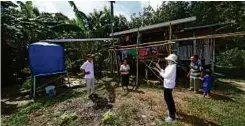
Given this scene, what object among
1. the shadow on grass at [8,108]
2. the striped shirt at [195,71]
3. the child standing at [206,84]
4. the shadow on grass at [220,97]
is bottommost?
the shadow on grass at [8,108]

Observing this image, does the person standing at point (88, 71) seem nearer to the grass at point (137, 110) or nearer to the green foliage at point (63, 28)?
the grass at point (137, 110)

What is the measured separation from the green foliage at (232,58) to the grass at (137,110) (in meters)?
12.1

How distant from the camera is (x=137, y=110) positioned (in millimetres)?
9922

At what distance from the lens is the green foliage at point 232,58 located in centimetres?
2403

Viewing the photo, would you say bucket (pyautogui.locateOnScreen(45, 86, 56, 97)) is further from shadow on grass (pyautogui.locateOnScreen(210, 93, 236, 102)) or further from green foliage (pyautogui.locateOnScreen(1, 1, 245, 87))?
shadow on grass (pyautogui.locateOnScreen(210, 93, 236, 102))

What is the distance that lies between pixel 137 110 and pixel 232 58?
17087mm

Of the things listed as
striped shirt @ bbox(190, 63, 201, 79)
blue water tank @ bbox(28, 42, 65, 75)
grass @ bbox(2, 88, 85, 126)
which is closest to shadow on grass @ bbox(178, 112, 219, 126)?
striped shirt @ bbox(190, 63, 201, 79)

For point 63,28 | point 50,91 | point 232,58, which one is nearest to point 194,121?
point 50,91

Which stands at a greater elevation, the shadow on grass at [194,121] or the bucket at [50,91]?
the bucket at [50,91]

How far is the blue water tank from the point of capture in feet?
45.4

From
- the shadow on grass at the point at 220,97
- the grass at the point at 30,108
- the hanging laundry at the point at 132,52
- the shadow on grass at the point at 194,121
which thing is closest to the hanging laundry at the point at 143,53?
the hanging laundry at the point at 132,52

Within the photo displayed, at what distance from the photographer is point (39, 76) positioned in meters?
13.9

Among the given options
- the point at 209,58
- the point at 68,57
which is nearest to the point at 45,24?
the point at 68,57

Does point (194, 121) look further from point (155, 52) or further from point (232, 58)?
point (232, 58)
